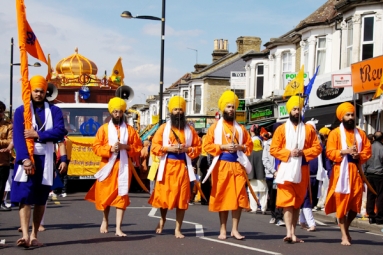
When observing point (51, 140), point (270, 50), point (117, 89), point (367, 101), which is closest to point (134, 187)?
point (117, 89)

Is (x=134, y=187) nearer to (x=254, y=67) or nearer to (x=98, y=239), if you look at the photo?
(x=98, y=239)

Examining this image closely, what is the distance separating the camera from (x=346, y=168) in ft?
31.5

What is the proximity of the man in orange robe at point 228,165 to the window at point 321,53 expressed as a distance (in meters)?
22.3

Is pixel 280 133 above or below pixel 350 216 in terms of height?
above

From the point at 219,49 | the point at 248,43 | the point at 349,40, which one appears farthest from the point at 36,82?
the point at 219,49

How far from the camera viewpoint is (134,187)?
22047 millimetres

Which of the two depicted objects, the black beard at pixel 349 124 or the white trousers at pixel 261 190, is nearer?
the black beard at pixel 349 124

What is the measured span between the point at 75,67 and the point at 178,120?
11.6 metres

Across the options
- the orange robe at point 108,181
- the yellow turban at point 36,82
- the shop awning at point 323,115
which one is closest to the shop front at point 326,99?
the shop awning at point 323,115

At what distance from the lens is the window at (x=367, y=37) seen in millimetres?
26875

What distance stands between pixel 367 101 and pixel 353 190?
15477 mm

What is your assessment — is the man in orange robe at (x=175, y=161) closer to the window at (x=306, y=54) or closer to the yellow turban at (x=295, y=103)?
the yellow turban at (x=295, y=103)

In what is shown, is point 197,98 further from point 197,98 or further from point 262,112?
point 262,112

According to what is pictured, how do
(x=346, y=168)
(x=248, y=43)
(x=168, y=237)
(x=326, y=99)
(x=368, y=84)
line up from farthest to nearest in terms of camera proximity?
1. (x=248, y=43)
2. (x=326, y=99)
3. (x=368, y=84)
4. (x=168, y=237)
5. (x=346, y=168)
